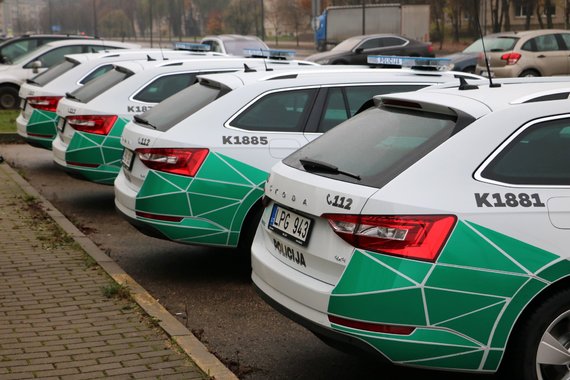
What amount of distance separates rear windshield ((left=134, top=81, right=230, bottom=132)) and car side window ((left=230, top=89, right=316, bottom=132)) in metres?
0.32

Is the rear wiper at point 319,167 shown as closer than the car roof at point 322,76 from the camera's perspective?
Yes

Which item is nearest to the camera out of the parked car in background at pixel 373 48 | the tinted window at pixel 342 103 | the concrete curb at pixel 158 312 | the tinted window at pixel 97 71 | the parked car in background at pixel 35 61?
the concrete curb at pixel 158 312

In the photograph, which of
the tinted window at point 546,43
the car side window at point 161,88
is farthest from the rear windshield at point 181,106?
the tinted window at point 546,43

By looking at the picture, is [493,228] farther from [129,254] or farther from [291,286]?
[129,254]

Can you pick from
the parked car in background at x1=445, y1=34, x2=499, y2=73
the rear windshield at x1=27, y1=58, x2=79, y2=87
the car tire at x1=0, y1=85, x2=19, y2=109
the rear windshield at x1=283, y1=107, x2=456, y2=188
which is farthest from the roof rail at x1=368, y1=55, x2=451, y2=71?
the parked car in background at x1=445, y1=34, x2=499, y2=73

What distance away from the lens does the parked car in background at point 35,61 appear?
858 inches

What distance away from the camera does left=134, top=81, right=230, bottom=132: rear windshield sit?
25.4ft

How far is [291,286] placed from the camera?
4957mm

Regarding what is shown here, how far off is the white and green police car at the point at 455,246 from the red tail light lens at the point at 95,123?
5.55m

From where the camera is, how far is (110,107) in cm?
1022

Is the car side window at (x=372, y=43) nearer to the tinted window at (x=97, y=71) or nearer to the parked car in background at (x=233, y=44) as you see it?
the parked car in background at (x=233, y=44)

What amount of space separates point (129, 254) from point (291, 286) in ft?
13.0

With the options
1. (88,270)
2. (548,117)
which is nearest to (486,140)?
(548,117)

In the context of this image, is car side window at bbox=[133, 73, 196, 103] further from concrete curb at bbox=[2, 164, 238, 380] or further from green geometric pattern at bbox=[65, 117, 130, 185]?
concrete curb at bbox=[2, 164, 238, 380]
